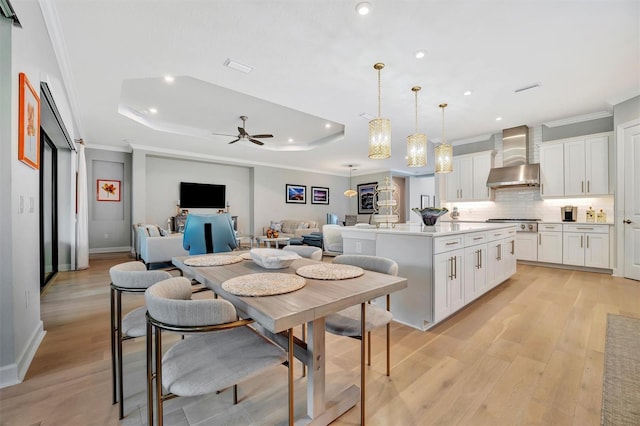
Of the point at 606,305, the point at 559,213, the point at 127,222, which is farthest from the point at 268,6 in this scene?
the point at 127,222

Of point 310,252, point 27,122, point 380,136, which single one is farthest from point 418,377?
point 27,122

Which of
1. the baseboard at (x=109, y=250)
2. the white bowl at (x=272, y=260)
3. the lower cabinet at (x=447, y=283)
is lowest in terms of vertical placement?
the baseboard at (x=109, y=250)

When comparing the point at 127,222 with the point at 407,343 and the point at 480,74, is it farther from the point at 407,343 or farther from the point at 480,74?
the point at 480,74

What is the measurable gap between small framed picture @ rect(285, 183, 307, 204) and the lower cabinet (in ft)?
23.3

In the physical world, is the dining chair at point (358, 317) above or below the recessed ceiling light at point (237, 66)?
below

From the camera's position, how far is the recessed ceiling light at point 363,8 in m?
2.08

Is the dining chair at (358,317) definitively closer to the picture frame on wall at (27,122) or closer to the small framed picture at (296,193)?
the picture frame on wall at (27,122)

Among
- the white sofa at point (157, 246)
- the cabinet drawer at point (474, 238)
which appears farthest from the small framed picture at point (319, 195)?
the cabinet drawer at point (474, 238)

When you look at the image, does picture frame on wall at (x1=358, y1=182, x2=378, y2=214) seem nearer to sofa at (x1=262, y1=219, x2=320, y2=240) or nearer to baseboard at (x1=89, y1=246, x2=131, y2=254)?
sofa at (x1=262, y1=219, x2=320, y2=240)

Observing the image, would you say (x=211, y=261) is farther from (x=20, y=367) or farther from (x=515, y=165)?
(x=515, y=165)

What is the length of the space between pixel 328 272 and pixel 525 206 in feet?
18.6

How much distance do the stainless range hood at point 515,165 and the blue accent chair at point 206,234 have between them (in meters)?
5.15

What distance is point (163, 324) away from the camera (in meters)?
0.94

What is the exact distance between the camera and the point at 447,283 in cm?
247
